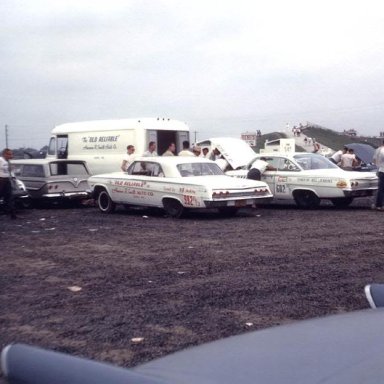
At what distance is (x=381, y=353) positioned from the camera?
2125 millimetres

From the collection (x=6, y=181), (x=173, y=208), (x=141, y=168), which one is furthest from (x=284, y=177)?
(x=6, y=181)

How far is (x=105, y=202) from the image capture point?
17.0 metres

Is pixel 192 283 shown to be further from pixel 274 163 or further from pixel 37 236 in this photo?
pixel 274 163

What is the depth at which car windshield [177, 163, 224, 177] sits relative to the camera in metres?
15.5

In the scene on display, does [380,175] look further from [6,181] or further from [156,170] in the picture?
[6,181]

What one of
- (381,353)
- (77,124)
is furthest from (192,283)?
(77,124)

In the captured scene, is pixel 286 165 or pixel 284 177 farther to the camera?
pixel 286 165

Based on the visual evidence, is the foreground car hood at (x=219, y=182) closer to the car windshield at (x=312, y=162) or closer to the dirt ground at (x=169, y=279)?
the dirt ground at (x=169, y=279)

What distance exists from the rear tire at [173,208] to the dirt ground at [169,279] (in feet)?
3.02

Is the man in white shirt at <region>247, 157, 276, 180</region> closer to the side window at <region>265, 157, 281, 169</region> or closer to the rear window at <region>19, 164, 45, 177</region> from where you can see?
the side window at <region>265, 157, 281, 169</region>

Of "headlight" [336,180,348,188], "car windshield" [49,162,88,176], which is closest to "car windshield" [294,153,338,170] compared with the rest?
"headlight" [336,180,348,188]

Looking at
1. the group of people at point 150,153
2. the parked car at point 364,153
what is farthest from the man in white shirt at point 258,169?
the parked car at point 364,153

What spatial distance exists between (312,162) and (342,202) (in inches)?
50.3

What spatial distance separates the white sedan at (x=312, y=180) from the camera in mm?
16406
